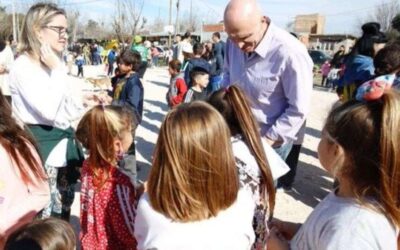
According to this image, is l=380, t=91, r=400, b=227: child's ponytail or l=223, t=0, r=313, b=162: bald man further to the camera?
l=223, t=0, r=313, b=162: bald man

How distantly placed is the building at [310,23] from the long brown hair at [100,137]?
5593 cm

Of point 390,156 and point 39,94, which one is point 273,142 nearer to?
point 390,156

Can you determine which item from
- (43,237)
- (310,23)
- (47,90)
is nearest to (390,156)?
(43,237)

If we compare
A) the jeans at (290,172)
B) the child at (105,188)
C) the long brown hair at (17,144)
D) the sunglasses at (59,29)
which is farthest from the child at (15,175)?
the jeans at (290,172)

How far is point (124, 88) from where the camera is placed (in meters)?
3.93

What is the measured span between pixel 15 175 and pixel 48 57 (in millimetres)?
928

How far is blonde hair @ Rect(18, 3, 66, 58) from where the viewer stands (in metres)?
2.36

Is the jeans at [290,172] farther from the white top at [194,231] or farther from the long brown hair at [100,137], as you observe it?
the white top at [194,231]

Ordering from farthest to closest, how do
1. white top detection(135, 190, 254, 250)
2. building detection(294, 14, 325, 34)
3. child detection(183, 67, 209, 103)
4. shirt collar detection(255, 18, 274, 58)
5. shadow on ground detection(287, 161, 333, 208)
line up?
building detection(294, 14, 325, 34) < child detection(183, 67, 209, 103) < shadow on ground detection(287, 161, 333, 208) < shirt collar detection(255, 18, 274, 58) < white top detection(135, 190, 254, 250)

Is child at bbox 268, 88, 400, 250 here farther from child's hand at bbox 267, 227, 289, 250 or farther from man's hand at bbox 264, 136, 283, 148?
man's hand at bbox 264, 136, 283, 148

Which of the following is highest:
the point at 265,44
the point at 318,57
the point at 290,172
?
the point at 265,44

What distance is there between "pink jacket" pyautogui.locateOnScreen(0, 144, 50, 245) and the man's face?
1.45m

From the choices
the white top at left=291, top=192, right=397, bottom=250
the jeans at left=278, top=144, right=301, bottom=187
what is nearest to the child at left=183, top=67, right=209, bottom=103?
the jeans at left=278, top=144, right=301, bottom=187

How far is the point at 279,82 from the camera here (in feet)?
8.59
